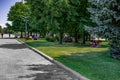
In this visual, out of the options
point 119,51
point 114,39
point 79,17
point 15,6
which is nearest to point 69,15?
point 79,17

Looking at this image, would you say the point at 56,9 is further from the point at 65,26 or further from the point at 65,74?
the point at 65,74

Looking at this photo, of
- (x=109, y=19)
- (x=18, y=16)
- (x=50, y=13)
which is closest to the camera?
(x=109, y=19)

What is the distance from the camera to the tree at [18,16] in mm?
78144

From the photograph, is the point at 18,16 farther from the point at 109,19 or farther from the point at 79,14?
the point at 109,19

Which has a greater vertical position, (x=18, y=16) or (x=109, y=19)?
(x=18, y=16)

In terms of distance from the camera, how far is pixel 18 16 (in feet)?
258

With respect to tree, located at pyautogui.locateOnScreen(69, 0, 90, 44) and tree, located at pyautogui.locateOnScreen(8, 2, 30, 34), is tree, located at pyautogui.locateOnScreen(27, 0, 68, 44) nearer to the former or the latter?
tree, located at pyautogui.locateOnScreen(69, 0, 90, 44)

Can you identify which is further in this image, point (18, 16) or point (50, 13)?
point (18, 16)

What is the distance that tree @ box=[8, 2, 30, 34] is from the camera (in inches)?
3077

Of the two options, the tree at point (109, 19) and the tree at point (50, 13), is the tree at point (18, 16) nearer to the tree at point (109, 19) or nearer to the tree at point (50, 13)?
the tree at point (50, 13)

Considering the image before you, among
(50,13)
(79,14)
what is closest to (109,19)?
(79,14)

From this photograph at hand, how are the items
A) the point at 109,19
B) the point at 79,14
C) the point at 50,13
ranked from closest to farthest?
1. the point at 109,19
2. the point at 79,14
3. the point at 50,13

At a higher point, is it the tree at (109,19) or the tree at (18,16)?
the tree at (18,16)

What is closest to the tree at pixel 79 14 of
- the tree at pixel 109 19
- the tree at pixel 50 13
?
the tree at pixel 50 13
